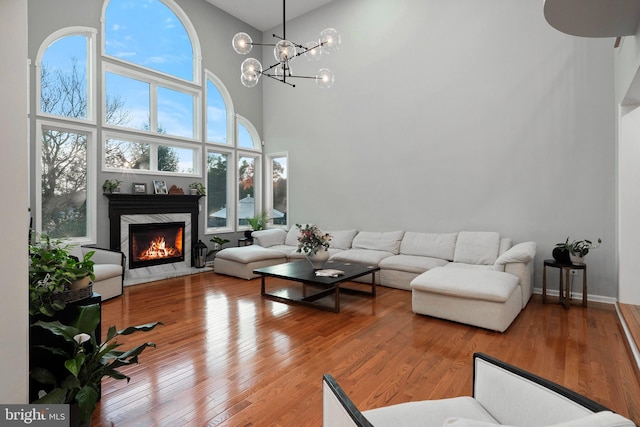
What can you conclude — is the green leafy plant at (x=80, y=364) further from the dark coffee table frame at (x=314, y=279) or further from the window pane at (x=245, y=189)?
the window pane at (x=245, y=189)

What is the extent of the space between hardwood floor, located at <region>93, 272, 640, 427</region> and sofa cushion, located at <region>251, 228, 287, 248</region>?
242cm

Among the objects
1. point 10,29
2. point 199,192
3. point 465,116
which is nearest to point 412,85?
point 465,116

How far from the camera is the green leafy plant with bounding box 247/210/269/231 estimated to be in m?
7.54

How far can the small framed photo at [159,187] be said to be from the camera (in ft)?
19.9

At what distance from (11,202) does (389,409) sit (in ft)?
6.29

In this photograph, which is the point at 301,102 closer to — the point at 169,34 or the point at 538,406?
the point at 169,34

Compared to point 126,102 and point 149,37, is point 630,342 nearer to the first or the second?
point 126,102

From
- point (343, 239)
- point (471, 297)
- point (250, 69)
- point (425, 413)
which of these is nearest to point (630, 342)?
point (471, 297)

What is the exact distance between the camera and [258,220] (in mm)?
7691

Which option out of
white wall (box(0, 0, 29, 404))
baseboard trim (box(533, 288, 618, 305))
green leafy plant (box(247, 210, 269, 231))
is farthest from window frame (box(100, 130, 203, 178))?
baseboard trim (box(533, 288, 618, 305))

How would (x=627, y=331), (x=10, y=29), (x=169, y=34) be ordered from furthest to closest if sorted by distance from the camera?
1. (x=169, y=34)
2. (x=627, y=331)
3. (x=10, y=29)

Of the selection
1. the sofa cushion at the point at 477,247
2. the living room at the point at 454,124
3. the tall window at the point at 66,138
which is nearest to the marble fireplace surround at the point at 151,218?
the living room at the point at 454,124

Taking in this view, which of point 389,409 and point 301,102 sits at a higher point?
point 301,102

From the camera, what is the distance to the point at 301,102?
7.34 metres
